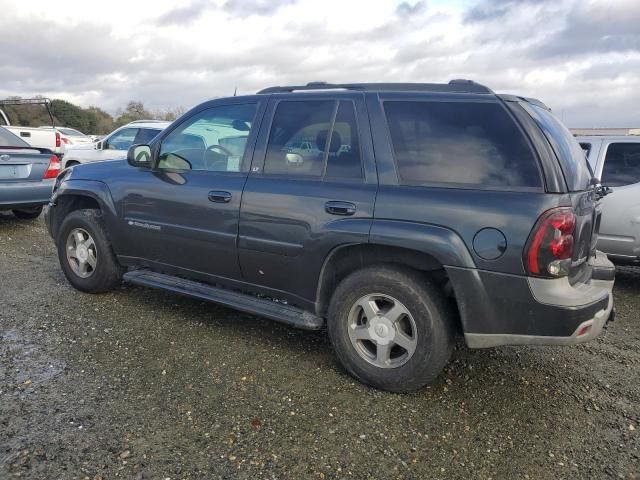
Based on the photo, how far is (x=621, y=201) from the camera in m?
5.66

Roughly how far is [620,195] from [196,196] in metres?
4.52

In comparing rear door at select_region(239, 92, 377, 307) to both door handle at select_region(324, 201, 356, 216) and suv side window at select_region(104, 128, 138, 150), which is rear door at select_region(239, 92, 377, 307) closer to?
door handle at select_region(324, 201, 356, 216)

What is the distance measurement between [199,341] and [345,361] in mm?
1212

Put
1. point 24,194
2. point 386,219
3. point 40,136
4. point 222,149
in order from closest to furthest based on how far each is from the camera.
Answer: point 386,219, point 222,149, point 24,194, point 40,136

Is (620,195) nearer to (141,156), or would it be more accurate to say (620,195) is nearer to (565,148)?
(565,148)

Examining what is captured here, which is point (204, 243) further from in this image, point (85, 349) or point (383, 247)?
point (383, 247)

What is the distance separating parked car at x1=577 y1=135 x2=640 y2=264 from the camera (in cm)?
558

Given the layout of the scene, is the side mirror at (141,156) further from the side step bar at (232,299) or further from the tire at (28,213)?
the tire at (28,213)

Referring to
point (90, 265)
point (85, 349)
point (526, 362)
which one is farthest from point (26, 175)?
point (526, 362)

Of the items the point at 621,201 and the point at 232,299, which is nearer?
the point at 232,299

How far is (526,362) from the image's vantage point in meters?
3.80

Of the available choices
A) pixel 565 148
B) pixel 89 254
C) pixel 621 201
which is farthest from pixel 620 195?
pixel 89 254

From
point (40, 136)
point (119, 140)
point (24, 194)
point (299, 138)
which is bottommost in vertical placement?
point (24, 194)

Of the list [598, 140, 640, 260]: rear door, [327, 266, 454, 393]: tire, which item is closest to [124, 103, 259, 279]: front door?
[327, 266, 454, 393]: tire
